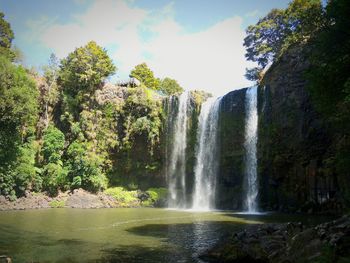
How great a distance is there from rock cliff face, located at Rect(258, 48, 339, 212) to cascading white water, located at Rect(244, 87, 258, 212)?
73cm

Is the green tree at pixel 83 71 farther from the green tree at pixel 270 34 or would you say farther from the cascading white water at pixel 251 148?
the green tree at pixel 270 34

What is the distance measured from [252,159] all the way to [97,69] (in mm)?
23278

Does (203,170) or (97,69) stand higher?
(97,69)

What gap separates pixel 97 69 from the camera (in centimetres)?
4712

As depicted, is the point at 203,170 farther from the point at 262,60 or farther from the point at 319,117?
the point at 262,60

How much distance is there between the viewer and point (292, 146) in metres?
33.2

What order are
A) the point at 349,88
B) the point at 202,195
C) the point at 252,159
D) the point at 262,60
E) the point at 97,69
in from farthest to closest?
the point at 262,60 < the point at 97,69 < the point at 202,195 < the point at 252,159 < the point at 349,88

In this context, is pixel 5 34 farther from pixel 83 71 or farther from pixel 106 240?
pixel 106 240

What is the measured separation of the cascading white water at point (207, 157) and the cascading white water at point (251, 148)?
12.6 feet

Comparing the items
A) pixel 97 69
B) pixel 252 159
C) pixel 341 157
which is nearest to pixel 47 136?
pixel 97 69

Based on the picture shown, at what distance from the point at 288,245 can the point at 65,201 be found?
106 ft

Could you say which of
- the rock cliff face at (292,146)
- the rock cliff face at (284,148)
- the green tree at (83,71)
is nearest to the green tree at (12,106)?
the green tree at (83,71)

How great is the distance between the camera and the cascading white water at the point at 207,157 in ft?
131

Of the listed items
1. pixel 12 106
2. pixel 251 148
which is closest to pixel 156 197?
pixel 251 148
